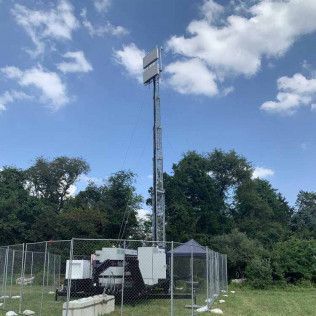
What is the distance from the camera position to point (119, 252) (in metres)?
20.2

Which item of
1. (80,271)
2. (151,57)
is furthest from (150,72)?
(80,271)

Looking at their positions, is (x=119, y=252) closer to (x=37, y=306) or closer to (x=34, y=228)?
(x=37, y=306)

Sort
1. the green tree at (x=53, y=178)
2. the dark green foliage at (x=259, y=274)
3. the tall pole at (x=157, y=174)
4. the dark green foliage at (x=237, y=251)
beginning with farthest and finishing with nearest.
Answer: the green tree at (x=53, y=178) → the dark green foliage at (x=237, y=251) → the tall pole at (x=157, y=174) → the dark green foliage at (x=259, y=274)

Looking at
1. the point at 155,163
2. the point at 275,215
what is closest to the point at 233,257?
the point at 155,163

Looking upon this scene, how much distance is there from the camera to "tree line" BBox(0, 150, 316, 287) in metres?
55.8

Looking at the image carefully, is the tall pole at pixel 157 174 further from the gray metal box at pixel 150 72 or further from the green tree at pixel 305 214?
the green tree at pixel 305 214

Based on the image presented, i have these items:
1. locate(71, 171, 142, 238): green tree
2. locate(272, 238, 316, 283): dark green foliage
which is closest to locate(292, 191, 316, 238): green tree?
locate(71, 171, 142, 238): green tree

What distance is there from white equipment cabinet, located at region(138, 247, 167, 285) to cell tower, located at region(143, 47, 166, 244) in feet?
42.3

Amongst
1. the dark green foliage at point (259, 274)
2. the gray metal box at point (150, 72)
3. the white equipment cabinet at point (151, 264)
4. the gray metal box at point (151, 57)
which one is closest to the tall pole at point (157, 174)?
the gray metal box at point (150, 72)

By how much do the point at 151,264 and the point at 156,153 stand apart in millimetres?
15450

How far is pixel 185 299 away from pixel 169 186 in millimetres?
43068

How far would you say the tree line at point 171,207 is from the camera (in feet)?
183

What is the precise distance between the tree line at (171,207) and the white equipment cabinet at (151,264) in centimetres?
2356

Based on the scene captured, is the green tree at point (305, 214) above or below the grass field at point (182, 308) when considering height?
above
